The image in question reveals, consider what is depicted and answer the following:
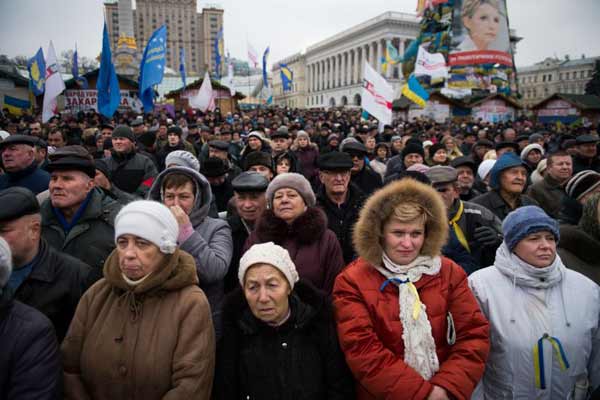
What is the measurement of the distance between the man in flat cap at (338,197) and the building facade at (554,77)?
340 ft

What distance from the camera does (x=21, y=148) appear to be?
13.0 feet

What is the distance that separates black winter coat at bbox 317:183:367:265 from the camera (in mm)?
3514

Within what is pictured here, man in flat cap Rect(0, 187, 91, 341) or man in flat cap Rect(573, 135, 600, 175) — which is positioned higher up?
man in flat cap Rect(573, 135, 600, 175)

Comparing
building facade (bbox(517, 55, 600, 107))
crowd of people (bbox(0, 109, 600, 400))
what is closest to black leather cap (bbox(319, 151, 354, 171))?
crowd of people (bbox(0, 109, 600, 400))

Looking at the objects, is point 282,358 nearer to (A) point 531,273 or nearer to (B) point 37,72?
(A) point 531,273

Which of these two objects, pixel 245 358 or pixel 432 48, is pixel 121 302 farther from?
pixel 432 48

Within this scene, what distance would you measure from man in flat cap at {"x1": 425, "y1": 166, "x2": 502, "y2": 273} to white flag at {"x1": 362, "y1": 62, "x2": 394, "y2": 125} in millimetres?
→ 6886

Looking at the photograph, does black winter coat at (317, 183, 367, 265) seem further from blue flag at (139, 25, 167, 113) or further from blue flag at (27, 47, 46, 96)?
blue flag at (27, 47, 46, 96)

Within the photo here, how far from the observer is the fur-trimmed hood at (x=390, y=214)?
2115mm

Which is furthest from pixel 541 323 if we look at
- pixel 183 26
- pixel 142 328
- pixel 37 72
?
pixel 183 26

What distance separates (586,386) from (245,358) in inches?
76.4

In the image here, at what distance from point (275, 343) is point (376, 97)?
355 inches

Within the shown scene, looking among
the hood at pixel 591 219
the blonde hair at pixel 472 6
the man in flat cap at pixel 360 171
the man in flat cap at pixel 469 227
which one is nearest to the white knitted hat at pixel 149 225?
the man in flat cap at pixel 469 227

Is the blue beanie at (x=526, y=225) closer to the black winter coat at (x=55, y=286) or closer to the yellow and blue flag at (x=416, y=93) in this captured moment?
the black winter coat at (x=55, y=286)
